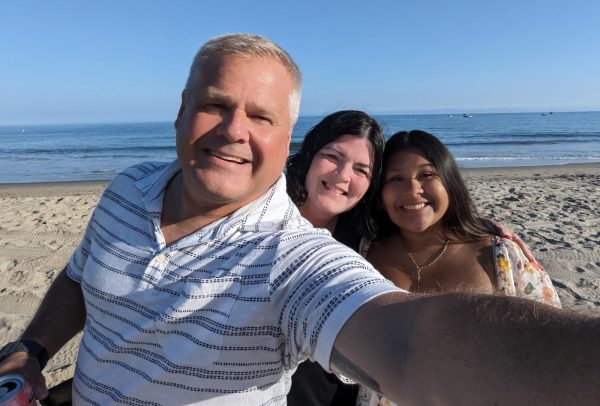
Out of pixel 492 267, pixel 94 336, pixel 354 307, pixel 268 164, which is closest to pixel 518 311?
pixel 354 307

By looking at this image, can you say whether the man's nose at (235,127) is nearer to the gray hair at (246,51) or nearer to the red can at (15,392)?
the gray hair at (246,51)

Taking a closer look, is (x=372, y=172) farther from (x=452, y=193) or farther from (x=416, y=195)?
(x=452, y=193)

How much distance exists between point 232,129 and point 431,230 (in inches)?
59.6

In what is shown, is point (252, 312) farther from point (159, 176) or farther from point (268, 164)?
point (159, 176)

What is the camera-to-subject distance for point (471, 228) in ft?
8.05

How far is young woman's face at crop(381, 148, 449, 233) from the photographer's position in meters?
2.42

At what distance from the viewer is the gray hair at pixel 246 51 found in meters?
1.53

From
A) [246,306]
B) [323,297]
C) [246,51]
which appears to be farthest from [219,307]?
[246,51]

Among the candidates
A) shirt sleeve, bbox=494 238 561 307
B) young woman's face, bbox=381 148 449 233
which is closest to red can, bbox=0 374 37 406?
young woman's face, bbox=381 148 449 233

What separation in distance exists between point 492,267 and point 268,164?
1.42 metres

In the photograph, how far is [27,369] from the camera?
163 cm

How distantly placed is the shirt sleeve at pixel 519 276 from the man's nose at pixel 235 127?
1.48 m

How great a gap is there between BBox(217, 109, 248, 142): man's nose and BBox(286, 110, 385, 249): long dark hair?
1.14 m

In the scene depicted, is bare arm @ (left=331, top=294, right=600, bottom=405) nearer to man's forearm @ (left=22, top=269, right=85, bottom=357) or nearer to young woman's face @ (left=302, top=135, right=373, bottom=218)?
man's forearm @ (left=22, top=269, right=85, bottom=357)
